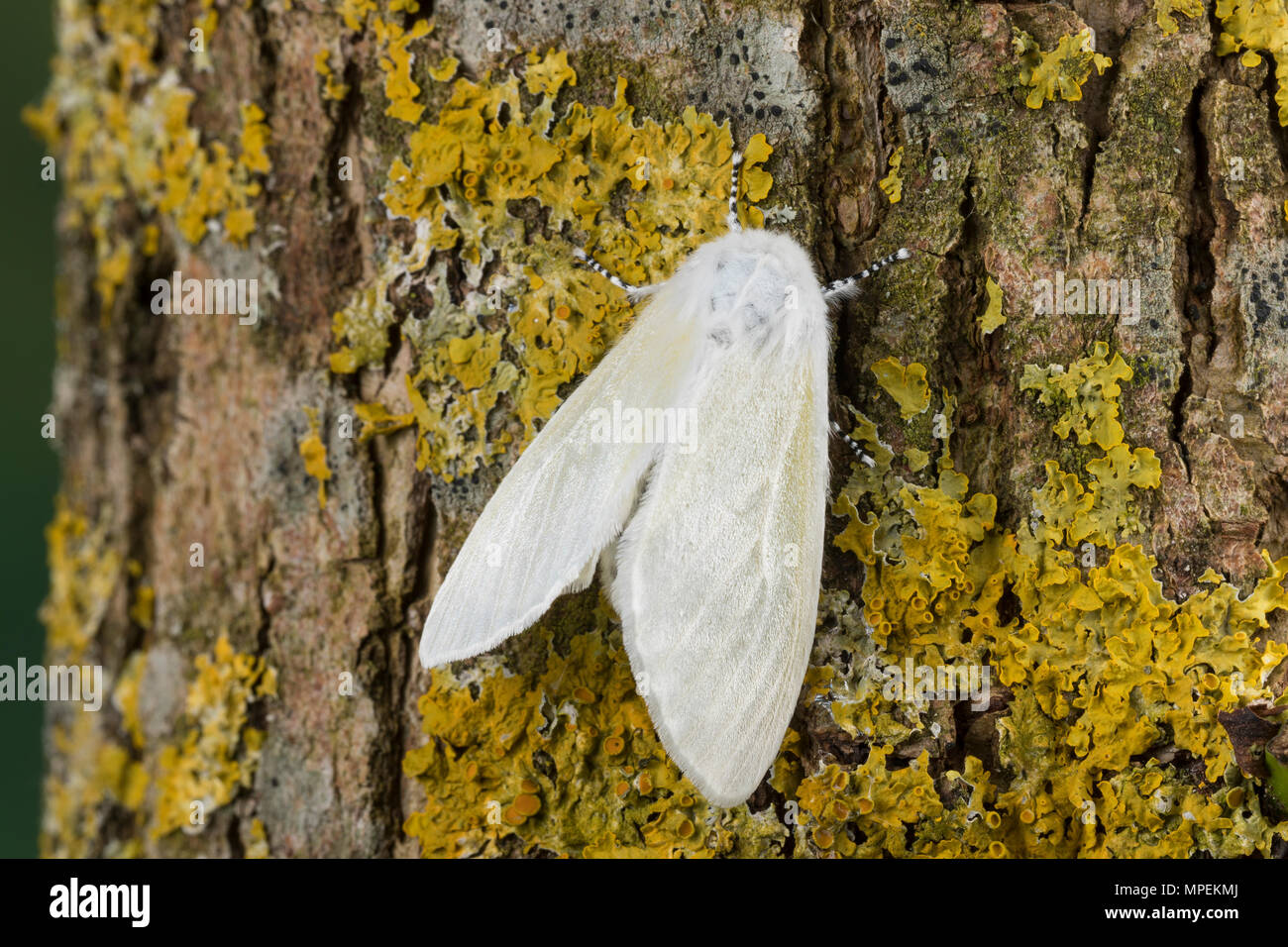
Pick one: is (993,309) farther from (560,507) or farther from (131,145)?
(131,145)

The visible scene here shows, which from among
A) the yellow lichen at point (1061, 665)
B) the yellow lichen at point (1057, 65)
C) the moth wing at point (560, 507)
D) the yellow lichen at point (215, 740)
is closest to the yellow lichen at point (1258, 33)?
the yellow lichen at point (1057, 65)

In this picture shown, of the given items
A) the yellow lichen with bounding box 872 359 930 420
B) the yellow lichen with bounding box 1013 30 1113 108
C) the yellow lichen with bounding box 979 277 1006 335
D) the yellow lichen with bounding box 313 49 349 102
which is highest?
the yellow lichen with bounding box 313 49 349 102

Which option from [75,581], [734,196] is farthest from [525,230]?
[75,581]

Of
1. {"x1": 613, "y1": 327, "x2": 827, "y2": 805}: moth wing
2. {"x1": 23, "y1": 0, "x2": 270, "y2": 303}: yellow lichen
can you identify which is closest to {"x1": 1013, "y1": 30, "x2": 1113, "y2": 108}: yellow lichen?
{"x1": 613, "y1": 327, "x2": 827, "y2": 805}: moth wing

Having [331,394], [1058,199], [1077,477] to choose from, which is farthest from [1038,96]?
[331,394]

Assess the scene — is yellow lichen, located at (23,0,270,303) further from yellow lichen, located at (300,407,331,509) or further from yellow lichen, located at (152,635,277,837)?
yellow lichen, located at (152,635,277,837)

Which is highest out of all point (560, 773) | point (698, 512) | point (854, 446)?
point (854, 446)
